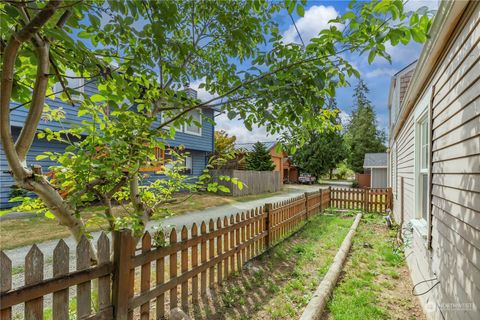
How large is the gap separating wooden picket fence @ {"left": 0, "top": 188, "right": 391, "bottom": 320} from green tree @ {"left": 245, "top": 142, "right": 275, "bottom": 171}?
51.7ft

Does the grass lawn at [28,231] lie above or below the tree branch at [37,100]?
below

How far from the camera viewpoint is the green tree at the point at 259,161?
21172mm

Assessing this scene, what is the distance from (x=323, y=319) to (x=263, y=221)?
91.1 inches

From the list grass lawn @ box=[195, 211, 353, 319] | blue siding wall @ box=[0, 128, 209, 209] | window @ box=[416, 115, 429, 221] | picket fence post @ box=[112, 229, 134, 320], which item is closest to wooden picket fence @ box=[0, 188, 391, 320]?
A: picket fence post @ box=[112, 229, 134, 320]

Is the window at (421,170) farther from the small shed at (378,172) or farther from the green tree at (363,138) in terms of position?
the green tree at (363,138)

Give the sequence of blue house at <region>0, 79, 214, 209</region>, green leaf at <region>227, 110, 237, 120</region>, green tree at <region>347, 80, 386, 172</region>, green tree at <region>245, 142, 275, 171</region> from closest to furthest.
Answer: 1. green leaf at <region>227, 110, 237, 120</region>
2. blue house at <region>0, 79, 214, 209</region>
3. green tree at <region>245, 142, 275, 171</region>
4. green tree at <region>347, 80, 386, 172</region>

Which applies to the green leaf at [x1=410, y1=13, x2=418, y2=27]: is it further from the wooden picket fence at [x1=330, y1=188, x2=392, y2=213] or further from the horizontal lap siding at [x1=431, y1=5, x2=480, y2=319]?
the wooden picket fence at [x1=330, y1=188, x2=392, y2=213]

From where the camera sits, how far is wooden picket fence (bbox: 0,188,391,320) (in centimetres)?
176

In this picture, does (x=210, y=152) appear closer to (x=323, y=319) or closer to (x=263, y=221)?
(x=263, y=221)

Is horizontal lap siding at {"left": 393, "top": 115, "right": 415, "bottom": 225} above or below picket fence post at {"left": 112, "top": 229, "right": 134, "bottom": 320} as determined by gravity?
above

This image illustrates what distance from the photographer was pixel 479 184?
5.79 feet

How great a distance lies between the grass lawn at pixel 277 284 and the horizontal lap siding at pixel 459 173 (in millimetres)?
1589

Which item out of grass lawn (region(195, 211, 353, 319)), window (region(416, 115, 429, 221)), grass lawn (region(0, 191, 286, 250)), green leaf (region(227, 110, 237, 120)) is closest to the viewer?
green leaf (region(227, 110, 237, 120))

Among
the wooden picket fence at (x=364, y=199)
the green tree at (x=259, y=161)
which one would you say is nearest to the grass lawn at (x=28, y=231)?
the wooden picket fence at (x=364, y=199)
